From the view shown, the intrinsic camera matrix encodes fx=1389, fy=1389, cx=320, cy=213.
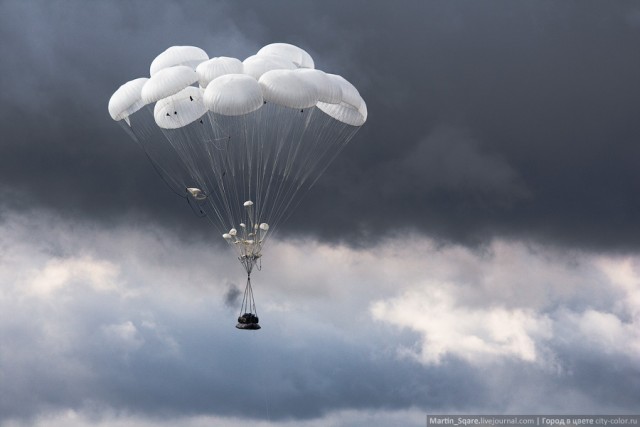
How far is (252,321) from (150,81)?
1679 cm

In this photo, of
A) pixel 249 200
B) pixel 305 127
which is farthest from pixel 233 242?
pixel 305 127

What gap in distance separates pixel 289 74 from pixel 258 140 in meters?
4.93

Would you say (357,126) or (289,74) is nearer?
(289,74)

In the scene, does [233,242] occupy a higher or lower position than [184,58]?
lower

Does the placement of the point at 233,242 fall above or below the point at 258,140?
below

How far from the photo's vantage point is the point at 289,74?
8738 centimetres

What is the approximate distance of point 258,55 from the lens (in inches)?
3612

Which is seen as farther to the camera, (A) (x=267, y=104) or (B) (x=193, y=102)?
(B) (x=193, y=102)

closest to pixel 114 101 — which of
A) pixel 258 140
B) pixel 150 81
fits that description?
pixel 150 81

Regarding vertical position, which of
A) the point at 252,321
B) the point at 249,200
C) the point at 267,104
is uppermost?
the point at 267,104

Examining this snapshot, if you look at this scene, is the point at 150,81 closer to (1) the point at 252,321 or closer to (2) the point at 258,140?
(2) the point at 258,140

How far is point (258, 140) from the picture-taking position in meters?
89.3

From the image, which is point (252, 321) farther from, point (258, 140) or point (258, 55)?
point (258, 55)

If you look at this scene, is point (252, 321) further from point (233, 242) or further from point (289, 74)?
point (289, 74)
